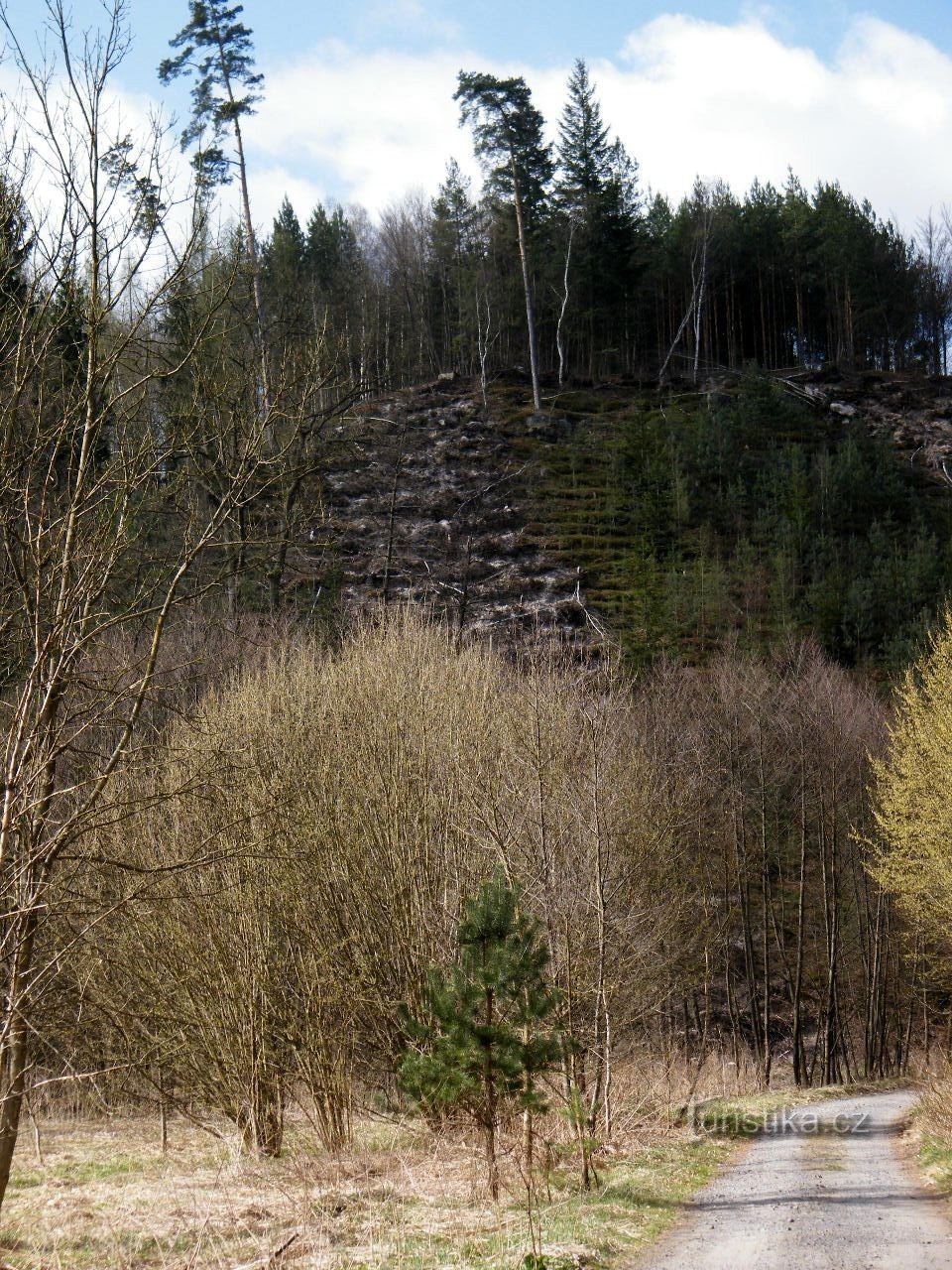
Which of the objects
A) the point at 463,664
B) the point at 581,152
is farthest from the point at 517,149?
the point at 463,664

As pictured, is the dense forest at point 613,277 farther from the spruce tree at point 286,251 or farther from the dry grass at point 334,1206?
the dry grass at point 334,1206

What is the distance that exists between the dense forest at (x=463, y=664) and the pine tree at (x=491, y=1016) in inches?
1.9

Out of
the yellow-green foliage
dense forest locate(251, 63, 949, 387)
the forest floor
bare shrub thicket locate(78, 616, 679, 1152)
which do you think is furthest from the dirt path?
dense forest locate(251, 63, 949, 387)

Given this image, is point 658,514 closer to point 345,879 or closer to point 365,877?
point 365,877

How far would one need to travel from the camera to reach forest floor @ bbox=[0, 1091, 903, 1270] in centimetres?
764

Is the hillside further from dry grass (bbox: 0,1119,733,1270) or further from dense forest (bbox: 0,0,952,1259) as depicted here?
dry grass (bbox: 0,1119,733,1270)

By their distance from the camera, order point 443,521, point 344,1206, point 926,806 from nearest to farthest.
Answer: point 344,1206 < point 926,806 < point 443,521

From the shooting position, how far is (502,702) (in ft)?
56.1

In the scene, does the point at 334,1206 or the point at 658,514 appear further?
the point at 658,514

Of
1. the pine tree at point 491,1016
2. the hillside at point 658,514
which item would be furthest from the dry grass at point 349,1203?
the hillside at point 658,514

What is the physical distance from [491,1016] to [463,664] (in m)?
8.87

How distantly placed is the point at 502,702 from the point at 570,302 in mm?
40117

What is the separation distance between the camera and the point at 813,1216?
884 centimetres

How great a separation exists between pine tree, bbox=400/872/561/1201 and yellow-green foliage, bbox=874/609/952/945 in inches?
504
